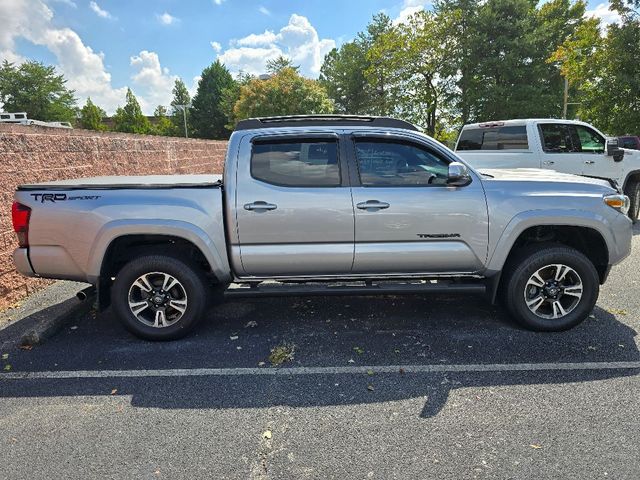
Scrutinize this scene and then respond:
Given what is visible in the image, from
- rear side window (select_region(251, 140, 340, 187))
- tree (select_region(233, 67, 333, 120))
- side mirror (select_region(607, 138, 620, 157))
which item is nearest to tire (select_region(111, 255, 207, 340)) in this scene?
rear side window (select_region(251, 140, 340, 187))

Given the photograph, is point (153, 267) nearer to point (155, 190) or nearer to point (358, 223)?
point (155, 190)

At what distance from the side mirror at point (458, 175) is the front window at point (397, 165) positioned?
0.31 feet

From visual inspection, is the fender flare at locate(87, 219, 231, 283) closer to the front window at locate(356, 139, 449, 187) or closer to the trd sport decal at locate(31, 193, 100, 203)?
the trd sport decal at locate(31, 193, 100, 203)

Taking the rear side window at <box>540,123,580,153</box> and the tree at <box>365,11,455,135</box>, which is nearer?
the rear side window at <box>540,123,580,153</box>

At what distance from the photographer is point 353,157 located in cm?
405

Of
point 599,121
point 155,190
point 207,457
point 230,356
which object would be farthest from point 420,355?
point 599,121

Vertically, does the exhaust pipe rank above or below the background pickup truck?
below

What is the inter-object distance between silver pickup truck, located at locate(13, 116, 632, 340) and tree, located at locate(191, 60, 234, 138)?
6258 cm

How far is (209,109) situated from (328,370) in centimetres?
6575

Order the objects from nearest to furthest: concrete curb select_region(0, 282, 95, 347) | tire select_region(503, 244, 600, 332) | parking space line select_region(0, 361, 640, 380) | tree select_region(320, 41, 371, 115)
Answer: parking space line select_region(0, 361, 640, 380) < tire select_region(503, 244, 600, 332) < concrete curb select_region(0, 282, 95, 347) < tree select_region(320, 41, 371, 115)

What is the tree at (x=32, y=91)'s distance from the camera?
49594 millimetres

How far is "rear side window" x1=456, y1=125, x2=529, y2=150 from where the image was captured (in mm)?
Answer: 8654

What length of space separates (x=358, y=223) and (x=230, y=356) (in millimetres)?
1616

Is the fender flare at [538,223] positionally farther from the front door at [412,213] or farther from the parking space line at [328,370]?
the parking space line at [328,370]
